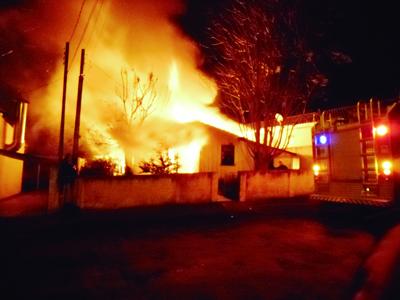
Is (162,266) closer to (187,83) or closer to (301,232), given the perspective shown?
(301,232)

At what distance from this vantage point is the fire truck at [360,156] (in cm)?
692

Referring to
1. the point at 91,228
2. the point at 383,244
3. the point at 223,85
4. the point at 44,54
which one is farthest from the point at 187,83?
the point at 383,244

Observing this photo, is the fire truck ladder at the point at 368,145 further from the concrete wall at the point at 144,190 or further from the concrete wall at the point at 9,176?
the concrete wall at the point at 9,176

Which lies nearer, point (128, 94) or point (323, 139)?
point (323, 139)

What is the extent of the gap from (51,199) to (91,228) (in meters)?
3.01

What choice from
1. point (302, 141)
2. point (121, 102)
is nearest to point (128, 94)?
point (121, 102)

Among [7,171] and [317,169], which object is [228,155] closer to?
[317,169]

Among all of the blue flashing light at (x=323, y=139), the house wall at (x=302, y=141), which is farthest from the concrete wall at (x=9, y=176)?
the house wall at (x=302, y=141)

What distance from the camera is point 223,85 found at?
18969 mm

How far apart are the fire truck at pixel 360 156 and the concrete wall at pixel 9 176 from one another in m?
14.3

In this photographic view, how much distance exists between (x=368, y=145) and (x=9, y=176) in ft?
54.9

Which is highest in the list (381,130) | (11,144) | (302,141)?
(302,141)

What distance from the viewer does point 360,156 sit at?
7.66 meters

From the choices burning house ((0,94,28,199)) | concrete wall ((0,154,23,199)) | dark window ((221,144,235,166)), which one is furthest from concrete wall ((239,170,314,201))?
burning house ((0,94,28,199))
